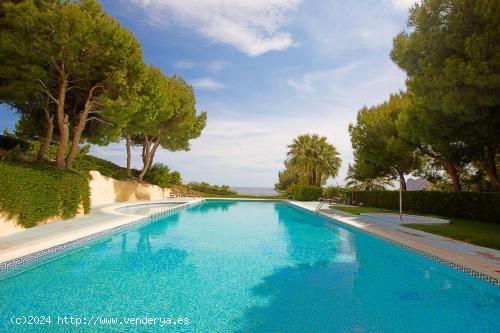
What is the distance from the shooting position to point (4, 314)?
4.43 metres

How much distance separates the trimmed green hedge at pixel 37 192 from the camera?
8.59 m

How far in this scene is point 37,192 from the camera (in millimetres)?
10031

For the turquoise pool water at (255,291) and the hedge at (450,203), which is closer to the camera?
the turquoise pool water at (255,291)

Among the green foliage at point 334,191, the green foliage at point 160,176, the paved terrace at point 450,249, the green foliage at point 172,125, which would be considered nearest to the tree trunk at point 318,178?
the green foliage at point 334,191

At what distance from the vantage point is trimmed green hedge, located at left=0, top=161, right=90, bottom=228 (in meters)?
8.59

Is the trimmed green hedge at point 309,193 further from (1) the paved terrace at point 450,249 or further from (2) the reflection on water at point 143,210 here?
(1) the paved terrace at point 450,249

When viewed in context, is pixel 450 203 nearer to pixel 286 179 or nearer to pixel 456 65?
pixel 456 65

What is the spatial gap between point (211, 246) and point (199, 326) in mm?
5367

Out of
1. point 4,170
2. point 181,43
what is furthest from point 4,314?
point 181,43

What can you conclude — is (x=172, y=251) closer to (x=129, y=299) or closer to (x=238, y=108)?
(x=129, y=299)

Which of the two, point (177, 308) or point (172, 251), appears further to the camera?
point (172, 251)

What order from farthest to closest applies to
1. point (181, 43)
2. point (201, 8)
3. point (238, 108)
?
point (238, 108) < point (181, 43) < point (201, 8)

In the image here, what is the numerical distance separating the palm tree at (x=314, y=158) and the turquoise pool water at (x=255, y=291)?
88.4 ft

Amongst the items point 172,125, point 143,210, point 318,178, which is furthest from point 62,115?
point 318,178
